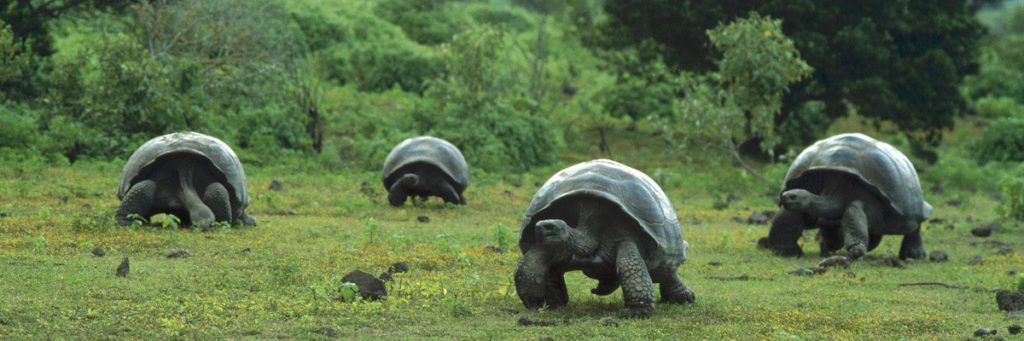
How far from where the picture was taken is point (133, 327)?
5660mm

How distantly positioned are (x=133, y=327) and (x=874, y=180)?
20.4ft

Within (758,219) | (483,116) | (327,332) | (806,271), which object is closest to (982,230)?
(758,219)

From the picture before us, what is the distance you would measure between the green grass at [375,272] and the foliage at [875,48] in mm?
8941

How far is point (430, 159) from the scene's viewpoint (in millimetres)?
12961

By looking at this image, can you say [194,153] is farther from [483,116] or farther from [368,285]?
[483,116]

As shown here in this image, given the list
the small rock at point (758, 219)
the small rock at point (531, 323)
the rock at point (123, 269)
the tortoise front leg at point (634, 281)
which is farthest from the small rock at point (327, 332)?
the small rock at point (758, 219)

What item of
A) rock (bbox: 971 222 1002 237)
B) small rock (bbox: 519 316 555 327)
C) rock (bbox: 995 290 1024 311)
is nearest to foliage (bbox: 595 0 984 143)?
rock (bbox: 971 222 1002 237)

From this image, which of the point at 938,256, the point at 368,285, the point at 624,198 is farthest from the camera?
the point at 938,256

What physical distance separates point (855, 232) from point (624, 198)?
3807 mm

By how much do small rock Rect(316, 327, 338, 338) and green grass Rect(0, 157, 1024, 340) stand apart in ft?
0.12

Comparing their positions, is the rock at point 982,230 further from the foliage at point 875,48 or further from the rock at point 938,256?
the foliage at point 875,48

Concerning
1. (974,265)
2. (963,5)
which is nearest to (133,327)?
A: (974,265)

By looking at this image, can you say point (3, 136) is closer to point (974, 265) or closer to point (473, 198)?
point (473, 198)

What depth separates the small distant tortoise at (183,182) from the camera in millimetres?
9336
